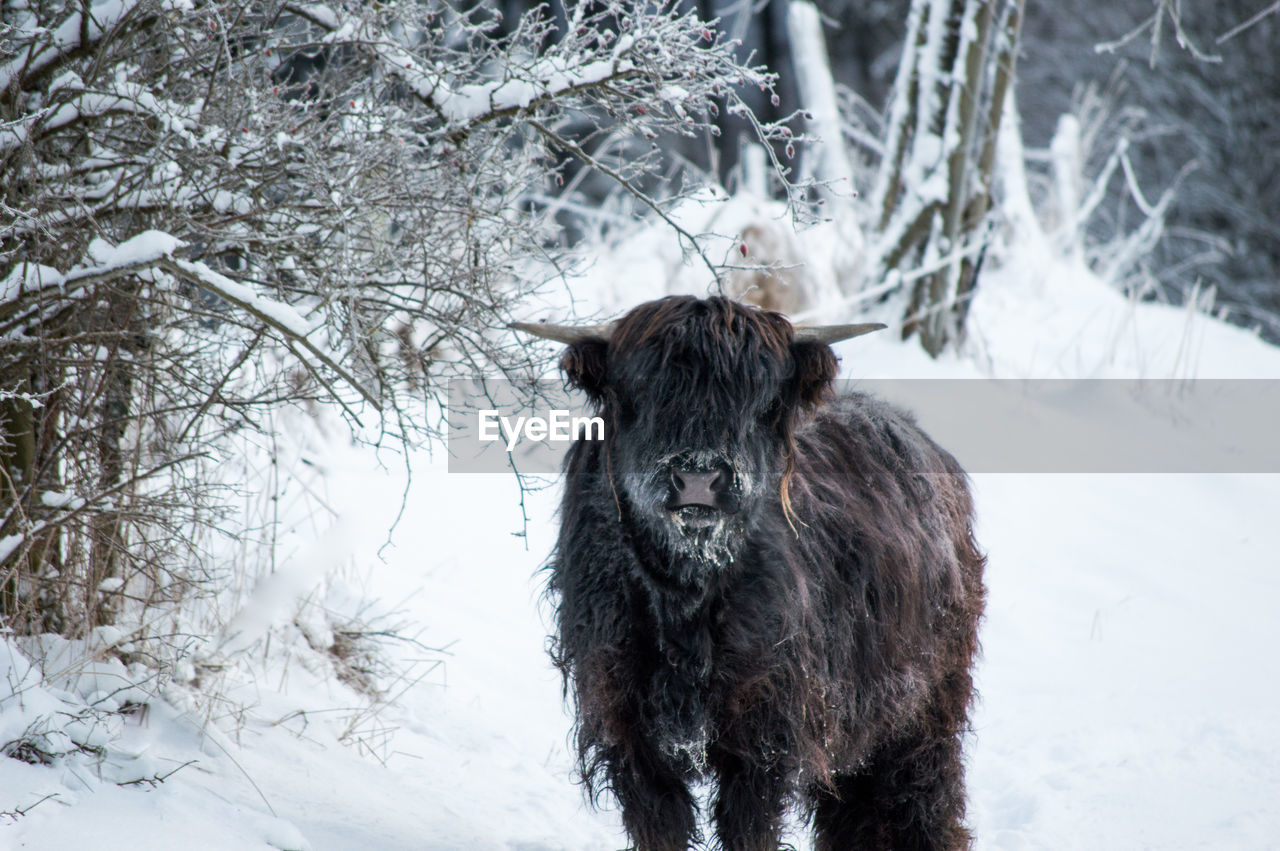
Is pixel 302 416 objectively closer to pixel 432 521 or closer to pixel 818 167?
pixel 432 521

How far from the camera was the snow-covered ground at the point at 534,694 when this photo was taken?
3.90 meters

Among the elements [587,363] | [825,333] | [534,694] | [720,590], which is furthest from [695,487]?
[534,694]

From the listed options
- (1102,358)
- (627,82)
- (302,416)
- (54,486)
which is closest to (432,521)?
(302,416)

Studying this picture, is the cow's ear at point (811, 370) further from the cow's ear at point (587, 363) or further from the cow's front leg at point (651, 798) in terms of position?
the cow's front leg at point (651, 798)

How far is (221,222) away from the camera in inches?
146

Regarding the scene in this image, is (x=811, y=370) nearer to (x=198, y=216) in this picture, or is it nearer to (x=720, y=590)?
(x=720, y=590)

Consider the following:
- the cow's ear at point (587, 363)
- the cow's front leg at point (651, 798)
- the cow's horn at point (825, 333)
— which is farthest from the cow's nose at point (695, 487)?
the cow's front leg at point (651, 798)

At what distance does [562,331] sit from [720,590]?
3.09 feet

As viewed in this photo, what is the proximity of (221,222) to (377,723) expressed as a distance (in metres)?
2.43

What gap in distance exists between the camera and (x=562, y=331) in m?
3.51

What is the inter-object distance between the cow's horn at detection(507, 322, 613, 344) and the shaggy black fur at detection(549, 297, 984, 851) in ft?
0.14

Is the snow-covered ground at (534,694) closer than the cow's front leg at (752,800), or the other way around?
the cow's front leg at (752,800)

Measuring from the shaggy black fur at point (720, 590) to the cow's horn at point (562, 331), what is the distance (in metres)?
0.04

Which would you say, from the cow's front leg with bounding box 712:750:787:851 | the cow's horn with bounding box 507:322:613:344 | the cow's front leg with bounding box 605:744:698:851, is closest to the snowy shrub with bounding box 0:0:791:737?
the cow's horn with bounding box 507:322:613:344
